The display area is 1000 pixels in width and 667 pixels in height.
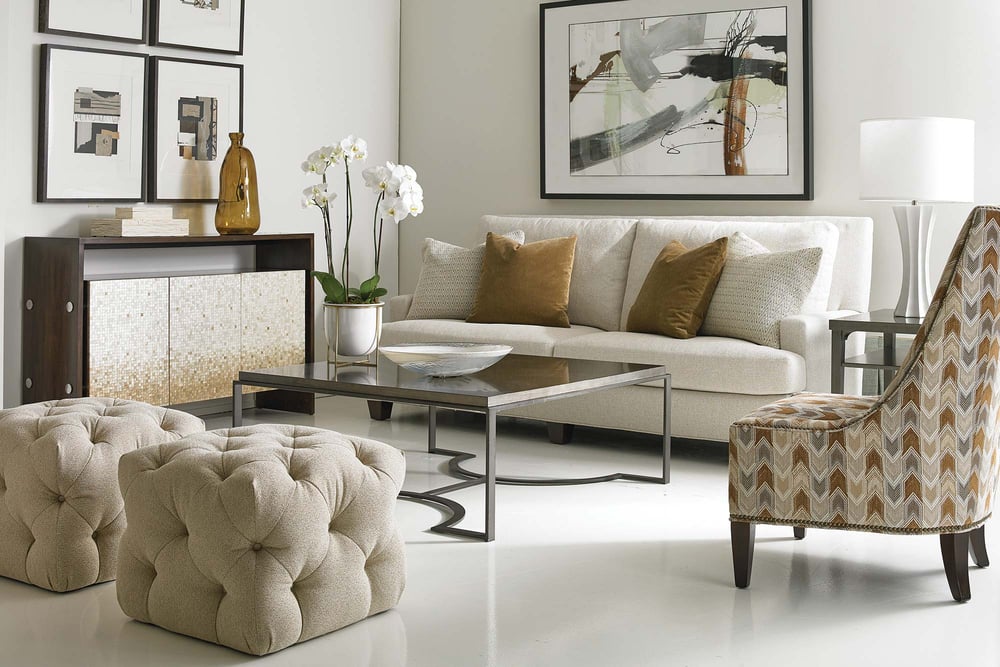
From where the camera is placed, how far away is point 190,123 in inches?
212

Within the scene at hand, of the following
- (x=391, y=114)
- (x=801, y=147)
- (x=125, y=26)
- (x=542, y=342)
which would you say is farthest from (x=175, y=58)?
(x=801, y=147)

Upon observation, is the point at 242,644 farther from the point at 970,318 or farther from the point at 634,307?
the point at 634,307

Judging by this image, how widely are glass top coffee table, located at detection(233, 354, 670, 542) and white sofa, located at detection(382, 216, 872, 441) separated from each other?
397 millimetres

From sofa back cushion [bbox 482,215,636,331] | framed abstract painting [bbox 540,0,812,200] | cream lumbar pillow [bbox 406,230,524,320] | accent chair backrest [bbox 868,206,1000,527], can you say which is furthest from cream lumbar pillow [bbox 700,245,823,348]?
accent chair backrest [bbox 868,206,1000,527]

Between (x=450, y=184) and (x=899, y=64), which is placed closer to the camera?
(x=899, y=64)

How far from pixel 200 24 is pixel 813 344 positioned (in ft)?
10.4

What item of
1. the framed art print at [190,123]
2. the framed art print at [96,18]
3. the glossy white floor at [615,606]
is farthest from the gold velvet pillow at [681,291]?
the framed art print at [96,18]

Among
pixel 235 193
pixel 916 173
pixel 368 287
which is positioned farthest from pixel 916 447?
pixel 235 193

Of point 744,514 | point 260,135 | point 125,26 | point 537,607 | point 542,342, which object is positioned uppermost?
point 125,26

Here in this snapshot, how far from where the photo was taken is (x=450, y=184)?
6.50m

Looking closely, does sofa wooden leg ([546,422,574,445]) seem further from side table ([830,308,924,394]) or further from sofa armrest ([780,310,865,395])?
side table ([830,308,924,394])

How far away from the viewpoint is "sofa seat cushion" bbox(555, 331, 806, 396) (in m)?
4.33

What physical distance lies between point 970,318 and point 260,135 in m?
3.98

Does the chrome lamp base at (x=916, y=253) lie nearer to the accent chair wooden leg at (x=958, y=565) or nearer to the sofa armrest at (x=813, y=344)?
the sofa armrest at (x=813, y=344)
